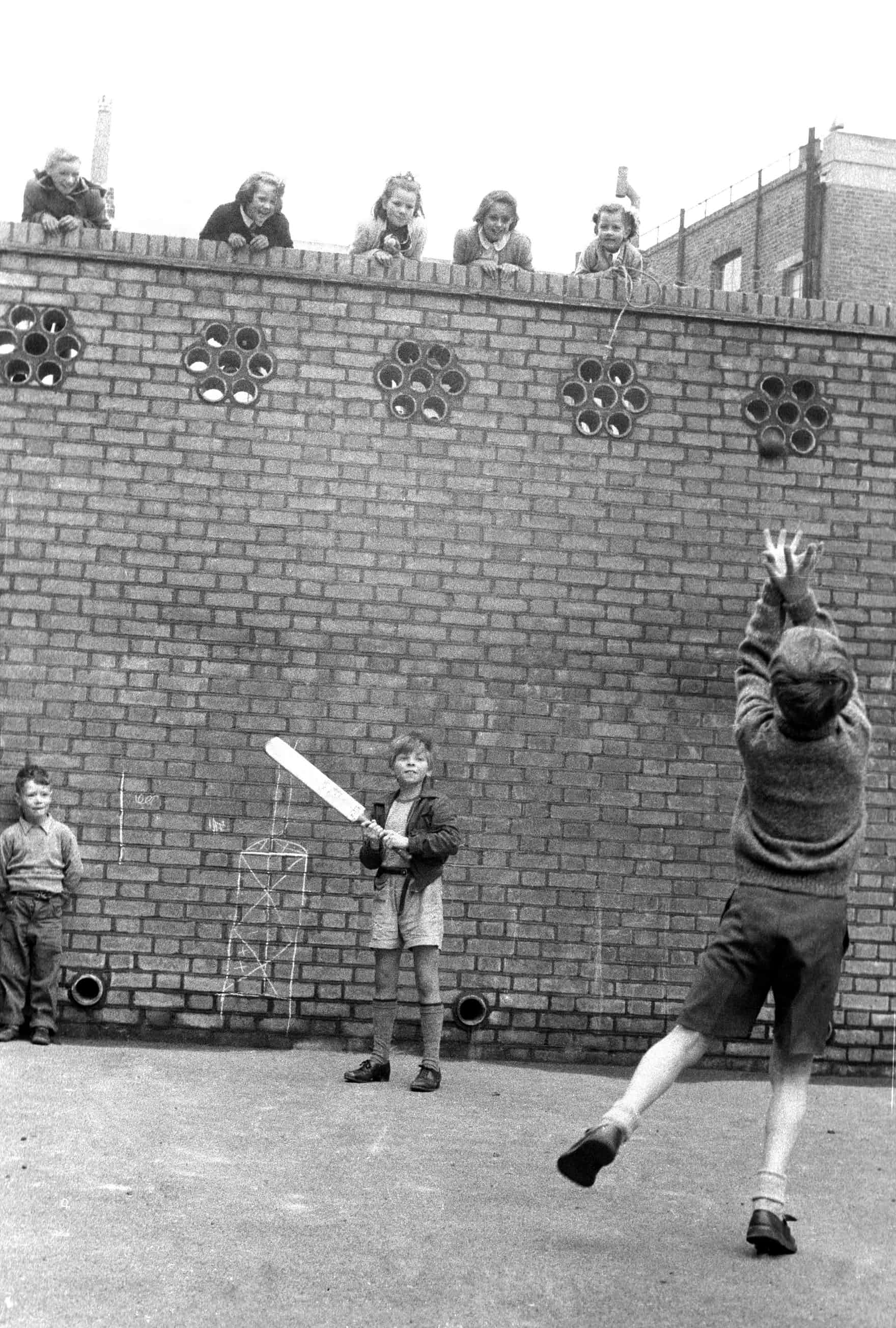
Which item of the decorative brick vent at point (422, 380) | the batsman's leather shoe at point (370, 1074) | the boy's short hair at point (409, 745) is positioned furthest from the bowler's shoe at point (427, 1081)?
the decorative brick vent at point (422, 380)

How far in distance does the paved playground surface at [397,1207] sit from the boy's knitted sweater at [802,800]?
1.03 metres

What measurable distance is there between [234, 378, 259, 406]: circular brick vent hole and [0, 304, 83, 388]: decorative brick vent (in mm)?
747

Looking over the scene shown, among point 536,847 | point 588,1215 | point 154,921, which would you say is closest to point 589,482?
point 536,847

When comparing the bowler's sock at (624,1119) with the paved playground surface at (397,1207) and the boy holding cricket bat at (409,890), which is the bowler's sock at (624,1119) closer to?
the paved playground surface at (397,1207)

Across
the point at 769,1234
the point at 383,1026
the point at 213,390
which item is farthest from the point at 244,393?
the point at 769,1234

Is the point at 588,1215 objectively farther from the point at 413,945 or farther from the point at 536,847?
the point at 536,847

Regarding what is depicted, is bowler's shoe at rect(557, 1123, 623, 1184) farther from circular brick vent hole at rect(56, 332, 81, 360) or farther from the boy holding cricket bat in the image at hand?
circular brick vent hole at rect(56, 332, 81, 360)

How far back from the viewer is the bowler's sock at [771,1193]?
4.42m

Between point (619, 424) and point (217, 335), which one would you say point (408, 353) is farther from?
point (619, 424)

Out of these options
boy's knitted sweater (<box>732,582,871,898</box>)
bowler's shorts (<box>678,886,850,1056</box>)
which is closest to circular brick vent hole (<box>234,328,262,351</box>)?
boy's knitted sweater (<box>732,582,871,898</box>)

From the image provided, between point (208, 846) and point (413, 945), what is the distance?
1.22m

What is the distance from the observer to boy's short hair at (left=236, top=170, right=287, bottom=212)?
25.5 ft

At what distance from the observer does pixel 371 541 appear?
7.78m

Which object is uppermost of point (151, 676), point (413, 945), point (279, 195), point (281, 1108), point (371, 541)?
point (279, 195)
